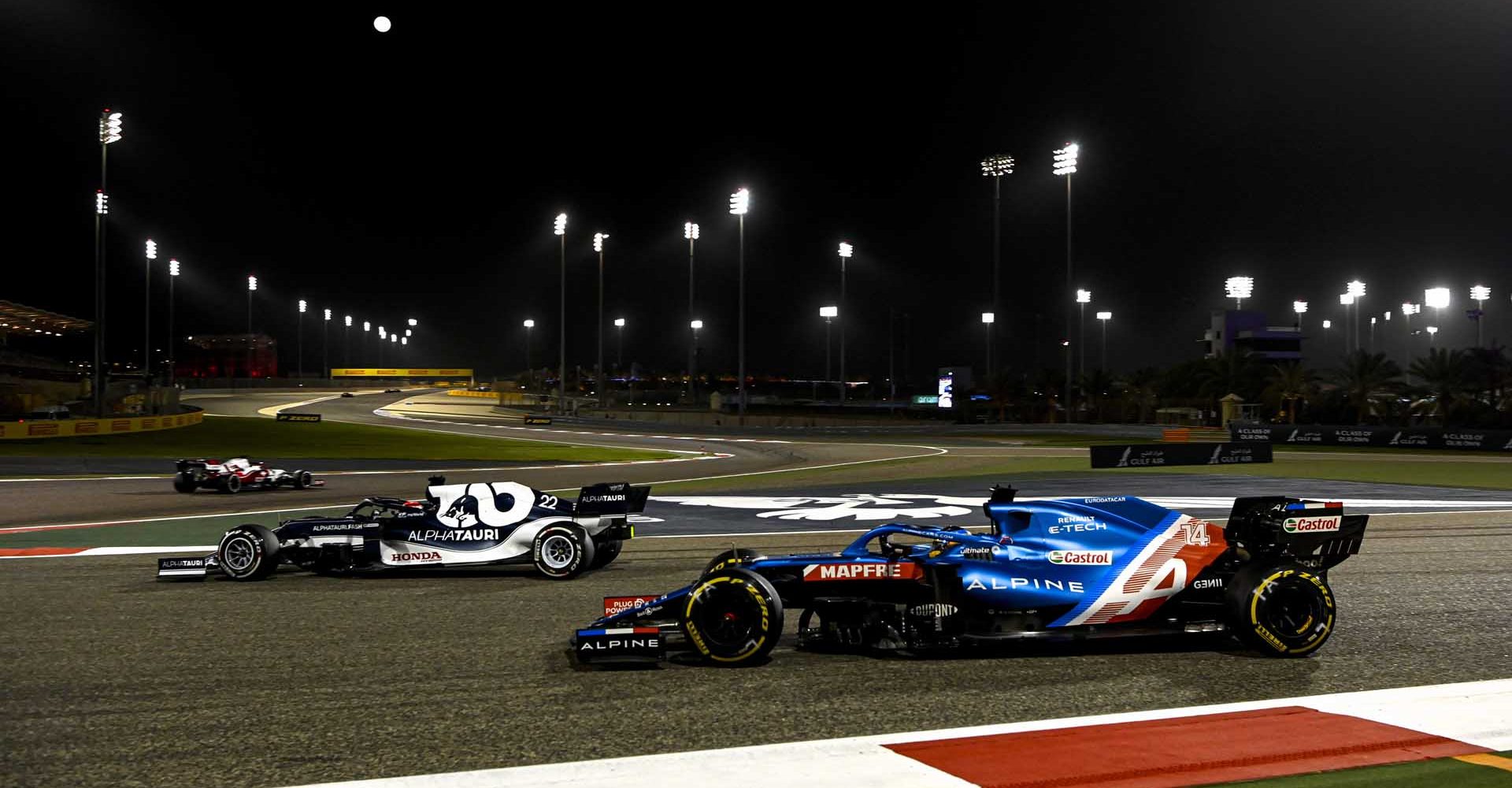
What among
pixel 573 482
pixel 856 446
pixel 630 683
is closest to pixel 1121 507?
pixel 630 683

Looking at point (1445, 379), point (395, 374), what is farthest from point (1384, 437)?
point (395, 374)

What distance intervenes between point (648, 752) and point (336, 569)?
8.98 meters

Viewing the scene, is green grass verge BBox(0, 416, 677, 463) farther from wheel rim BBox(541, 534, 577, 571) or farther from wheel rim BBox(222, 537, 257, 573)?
wheel rim BBox(541, 534, 577, 571)

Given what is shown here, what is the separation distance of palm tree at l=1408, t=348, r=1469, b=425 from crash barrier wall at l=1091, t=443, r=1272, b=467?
37010 millimetres

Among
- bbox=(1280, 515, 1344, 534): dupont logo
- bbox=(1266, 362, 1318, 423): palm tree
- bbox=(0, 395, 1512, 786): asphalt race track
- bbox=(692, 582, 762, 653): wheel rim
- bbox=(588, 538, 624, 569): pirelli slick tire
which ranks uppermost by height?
bbox=(1266, 362, 1318, 423): palm tree

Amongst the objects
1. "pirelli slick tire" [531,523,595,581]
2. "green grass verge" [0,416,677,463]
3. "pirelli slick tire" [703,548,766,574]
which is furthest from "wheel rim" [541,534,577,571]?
"green grass verge" [0,416,677,463]

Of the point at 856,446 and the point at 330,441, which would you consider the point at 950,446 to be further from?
the point at 330,441

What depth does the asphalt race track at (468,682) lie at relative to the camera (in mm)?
6559

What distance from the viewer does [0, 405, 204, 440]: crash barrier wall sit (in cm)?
4625

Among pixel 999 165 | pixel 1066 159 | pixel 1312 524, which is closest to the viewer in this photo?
pixel 1312 524

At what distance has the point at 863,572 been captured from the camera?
8773 mm

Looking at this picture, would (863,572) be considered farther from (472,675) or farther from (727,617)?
(472,675)

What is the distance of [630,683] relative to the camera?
8.20m

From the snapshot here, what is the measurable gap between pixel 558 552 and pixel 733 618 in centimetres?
565
